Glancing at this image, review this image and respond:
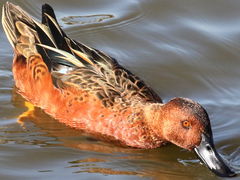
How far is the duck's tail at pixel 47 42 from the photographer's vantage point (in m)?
7.62

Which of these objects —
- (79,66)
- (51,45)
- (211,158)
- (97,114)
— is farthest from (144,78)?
(211,158)

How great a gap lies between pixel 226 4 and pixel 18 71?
12.1 feet

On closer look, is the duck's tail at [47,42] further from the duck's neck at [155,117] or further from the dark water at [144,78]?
the duck's neck at [155,117]

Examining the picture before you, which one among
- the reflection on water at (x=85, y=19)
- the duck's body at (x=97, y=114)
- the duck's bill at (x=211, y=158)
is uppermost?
the reflection on water at (x=85, y=19)

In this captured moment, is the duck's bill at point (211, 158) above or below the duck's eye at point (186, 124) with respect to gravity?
below

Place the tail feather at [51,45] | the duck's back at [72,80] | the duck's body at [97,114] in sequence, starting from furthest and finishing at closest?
the tail feather at [51,45] < the duck's back at [72,80] < the duck's body at [97,114]

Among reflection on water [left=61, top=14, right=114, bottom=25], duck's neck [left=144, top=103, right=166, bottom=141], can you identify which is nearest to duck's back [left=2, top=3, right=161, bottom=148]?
duck's neck [left=144, top=103, right=166, bottom=141]

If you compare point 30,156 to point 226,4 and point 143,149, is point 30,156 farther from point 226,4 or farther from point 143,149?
point 226,4

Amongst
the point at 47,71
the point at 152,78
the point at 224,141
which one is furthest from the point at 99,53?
the point at 224,141

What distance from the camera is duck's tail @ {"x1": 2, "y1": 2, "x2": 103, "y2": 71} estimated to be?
762 cm

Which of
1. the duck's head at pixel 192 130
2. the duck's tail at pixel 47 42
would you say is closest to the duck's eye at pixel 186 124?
the duck's head at pixel 192 130

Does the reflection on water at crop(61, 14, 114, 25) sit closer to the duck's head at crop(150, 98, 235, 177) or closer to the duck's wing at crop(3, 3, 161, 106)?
the duck's wing at crop(3, 3, 161, 106)

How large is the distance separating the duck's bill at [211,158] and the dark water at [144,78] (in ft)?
0.42

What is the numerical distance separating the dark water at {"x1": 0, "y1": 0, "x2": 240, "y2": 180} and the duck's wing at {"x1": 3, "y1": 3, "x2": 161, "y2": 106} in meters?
0.53
